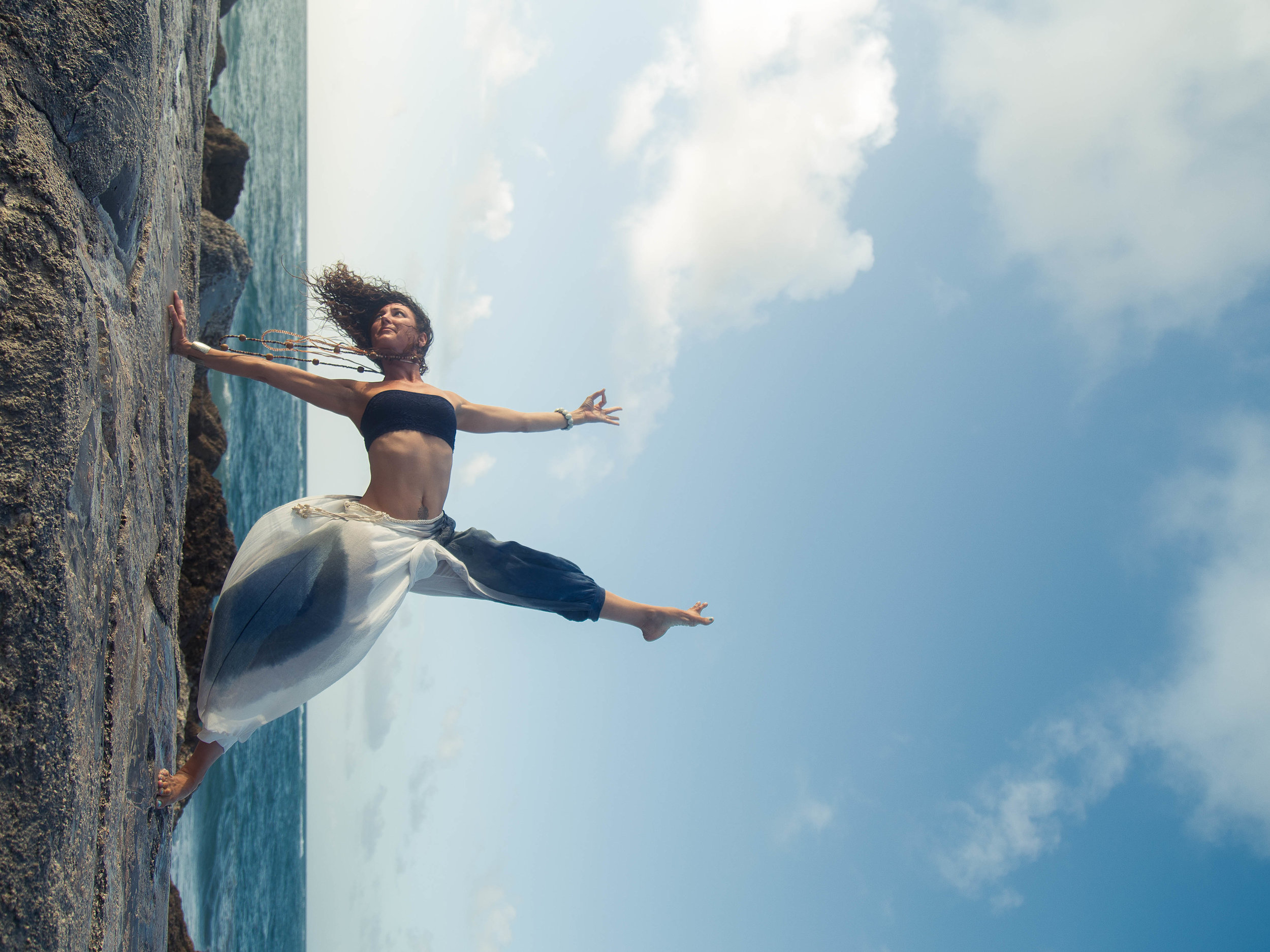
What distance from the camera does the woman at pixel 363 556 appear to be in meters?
2.77

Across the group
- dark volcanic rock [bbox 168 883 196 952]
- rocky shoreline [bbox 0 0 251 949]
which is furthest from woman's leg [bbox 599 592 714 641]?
dark volcanic rock [bbox 168 883 196 952]

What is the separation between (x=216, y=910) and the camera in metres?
7.43

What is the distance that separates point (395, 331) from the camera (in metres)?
3.86

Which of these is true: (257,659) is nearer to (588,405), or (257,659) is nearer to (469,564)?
(469,564)

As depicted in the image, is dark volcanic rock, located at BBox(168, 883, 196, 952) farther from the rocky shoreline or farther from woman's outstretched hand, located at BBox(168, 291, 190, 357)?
woman's outstretched hand, located at BBox(168, 291, 190, 357)

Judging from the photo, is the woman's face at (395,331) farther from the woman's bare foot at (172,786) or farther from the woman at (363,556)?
the woman's bare foot at (172,786)

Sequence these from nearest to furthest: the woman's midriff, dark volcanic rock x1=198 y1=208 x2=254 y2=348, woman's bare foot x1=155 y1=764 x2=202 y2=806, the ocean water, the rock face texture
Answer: the rock face texture
woman's bare foot x1=155 y1=764 x2=202 y2=806
the woman's midriff
dark volcanic rock x1=198 y1=208 x2=254 y2=348
the ocean water

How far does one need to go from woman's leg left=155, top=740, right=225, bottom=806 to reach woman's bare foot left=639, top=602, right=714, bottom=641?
1.97 metres

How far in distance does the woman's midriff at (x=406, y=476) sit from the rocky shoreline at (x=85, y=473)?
2.73 feet

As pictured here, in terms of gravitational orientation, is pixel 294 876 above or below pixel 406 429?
below

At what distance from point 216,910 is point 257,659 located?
259 inches

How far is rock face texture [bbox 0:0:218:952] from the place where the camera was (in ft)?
4.75

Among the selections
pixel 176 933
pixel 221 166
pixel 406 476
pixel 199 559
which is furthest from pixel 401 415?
pixel 221 166

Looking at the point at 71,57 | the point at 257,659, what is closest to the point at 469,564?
the point at 257,659
